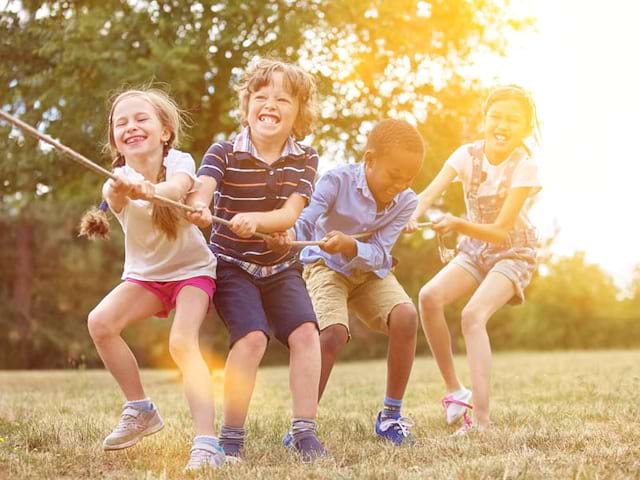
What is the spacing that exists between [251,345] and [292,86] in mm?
1318

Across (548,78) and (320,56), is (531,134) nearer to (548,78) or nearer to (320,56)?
(320,56)

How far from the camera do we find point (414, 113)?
1197 centimetres

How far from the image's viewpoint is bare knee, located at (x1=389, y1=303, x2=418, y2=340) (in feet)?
15.8

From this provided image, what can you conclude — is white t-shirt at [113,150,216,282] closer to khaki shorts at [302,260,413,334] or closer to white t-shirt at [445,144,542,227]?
khaki shorts at [302,260,413,334]

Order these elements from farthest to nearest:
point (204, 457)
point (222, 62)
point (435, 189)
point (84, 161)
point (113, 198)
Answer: point (222, 62) → point (435, 189) → point (113, 198) → point (204, 457) → point (84, 161)

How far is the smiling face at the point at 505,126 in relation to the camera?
5.20m

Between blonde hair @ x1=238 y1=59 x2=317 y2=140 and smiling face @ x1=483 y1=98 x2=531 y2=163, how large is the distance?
1296 mm

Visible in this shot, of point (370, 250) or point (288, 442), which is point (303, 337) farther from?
point (370, 250)

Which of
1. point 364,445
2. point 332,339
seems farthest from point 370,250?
point 364,445

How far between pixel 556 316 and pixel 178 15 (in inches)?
1503

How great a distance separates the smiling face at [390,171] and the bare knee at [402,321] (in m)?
0.60

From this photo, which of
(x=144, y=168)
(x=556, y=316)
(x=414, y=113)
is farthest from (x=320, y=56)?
(x=556, y=316)

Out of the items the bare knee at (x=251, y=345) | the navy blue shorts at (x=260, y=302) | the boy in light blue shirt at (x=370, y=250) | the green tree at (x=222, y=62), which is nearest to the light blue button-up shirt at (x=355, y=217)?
the boy in light blue shirt at (x=370, y=250)

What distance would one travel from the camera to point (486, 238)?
200 inches
